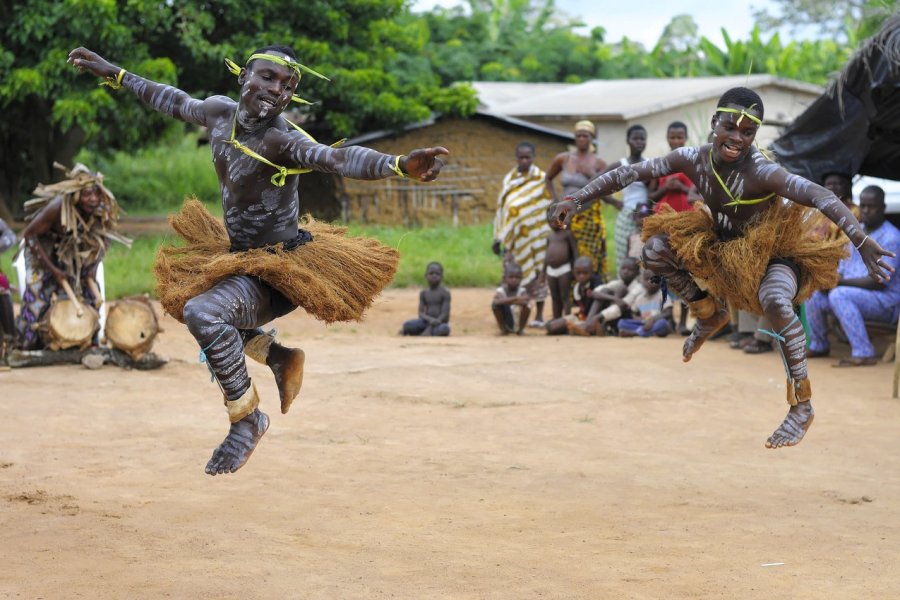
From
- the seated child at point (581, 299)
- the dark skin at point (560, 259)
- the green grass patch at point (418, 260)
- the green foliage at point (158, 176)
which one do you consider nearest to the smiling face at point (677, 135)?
the seated child at point (581, 299)

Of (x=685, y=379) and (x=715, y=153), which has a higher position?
(x=715, y=153)

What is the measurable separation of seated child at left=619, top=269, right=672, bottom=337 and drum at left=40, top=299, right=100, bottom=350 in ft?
17.3

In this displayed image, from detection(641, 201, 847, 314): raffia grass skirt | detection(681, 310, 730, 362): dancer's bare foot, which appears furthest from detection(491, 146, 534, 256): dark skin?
detection(641, 201, 847, 314): raffia grass skirt

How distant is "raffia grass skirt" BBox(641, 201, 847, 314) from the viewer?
21.3 feet

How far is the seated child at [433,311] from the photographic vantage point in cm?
1321

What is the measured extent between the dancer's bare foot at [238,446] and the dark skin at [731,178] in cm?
184

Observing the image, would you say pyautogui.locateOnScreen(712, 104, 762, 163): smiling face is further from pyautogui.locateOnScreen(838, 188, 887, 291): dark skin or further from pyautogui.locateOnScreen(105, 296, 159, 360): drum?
pyautogui.locateOnScreen(105, 296, 159, 360): drum

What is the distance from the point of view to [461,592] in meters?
5.21

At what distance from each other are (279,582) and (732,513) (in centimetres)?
260

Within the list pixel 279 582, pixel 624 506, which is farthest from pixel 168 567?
pixel 624 506

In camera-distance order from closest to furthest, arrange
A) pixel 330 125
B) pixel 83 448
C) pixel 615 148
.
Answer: pixel 83 448
pixel 330 125
pixel 615 148

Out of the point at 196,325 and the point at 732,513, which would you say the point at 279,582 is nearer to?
the point at 196,325

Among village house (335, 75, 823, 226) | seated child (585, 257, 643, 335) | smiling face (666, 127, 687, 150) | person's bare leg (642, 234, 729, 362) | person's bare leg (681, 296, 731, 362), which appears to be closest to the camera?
person's bare leg (642, 234, 729, 362)

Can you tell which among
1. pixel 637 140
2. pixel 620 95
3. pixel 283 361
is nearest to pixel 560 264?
pixel 637 140
